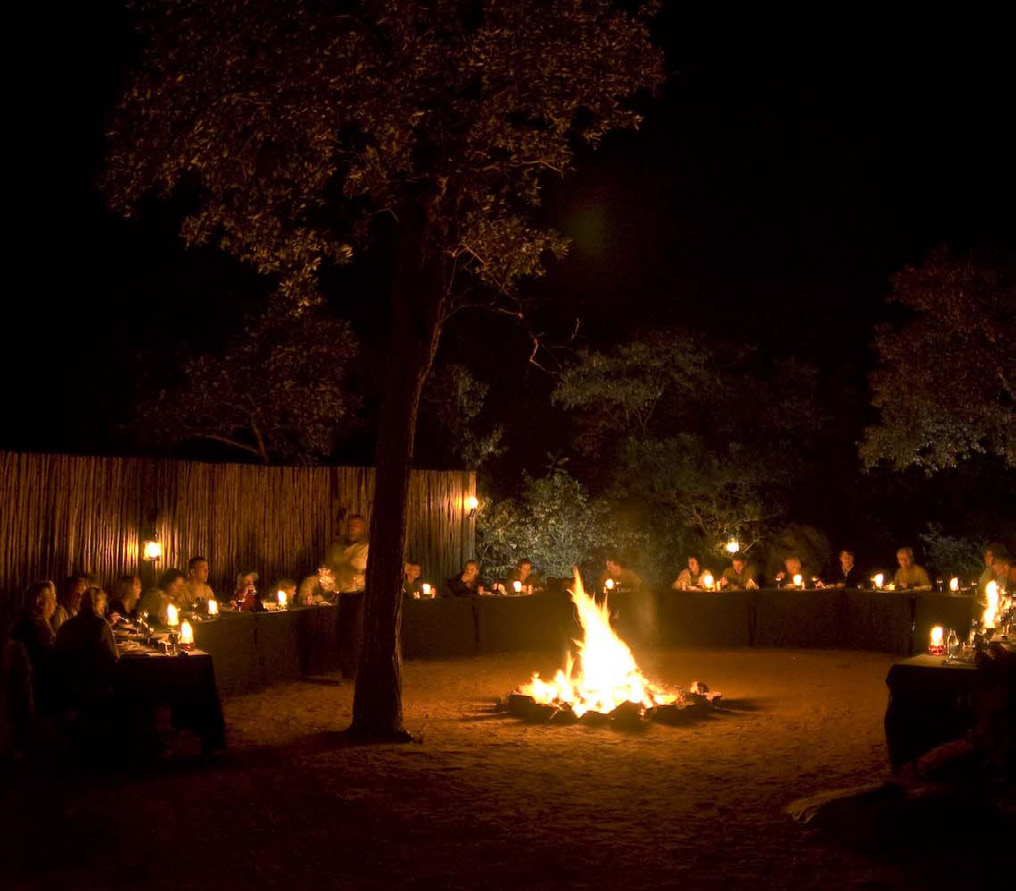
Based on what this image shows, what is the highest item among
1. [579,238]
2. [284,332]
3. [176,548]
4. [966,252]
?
[579,238]

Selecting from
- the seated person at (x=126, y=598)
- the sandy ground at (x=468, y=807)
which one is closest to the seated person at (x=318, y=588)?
the sandy ground at (x=468, y=807)

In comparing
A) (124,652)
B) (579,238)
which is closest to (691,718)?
(124,652)

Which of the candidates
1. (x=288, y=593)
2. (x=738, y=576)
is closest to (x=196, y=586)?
(x=288, y=593)

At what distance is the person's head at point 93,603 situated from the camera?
30.9 ft

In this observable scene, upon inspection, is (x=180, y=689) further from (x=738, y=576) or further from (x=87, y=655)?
(x=738, y=576)

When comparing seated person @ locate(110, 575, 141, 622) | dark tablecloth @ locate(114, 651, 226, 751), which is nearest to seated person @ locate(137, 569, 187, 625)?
seated person @ locate(110, 575, 141, 622)

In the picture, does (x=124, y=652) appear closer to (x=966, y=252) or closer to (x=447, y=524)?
(x=447, y=524)

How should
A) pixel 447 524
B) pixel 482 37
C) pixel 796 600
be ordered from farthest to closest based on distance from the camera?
pixel 447 524, pixel 796 600, pixel 482 37

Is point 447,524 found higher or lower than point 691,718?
higher

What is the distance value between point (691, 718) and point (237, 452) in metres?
11.6

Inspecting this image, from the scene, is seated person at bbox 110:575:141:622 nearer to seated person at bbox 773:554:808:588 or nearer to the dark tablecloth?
the dark tablecloth

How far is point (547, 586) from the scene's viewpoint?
17812mm

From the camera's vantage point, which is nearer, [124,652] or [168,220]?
[124,652]

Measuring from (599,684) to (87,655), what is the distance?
500cm
